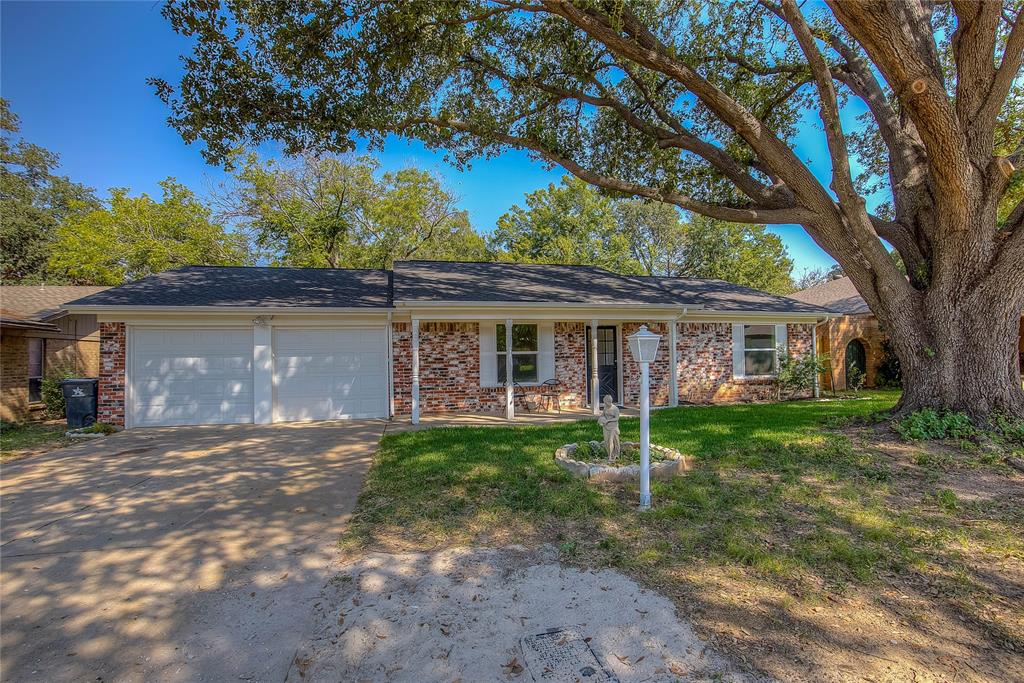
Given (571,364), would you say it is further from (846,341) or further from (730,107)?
(846,341)

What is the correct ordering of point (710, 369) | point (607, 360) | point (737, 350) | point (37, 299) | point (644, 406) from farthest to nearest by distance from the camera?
point (37, 299) → point (737, 350) → point (710, 369) → point (607, 360) → point (644, 406)

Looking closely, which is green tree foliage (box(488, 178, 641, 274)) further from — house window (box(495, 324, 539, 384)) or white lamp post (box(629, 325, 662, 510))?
white lamp post (box(629, 325, 662, 510))

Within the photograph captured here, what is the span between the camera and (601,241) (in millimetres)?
25656

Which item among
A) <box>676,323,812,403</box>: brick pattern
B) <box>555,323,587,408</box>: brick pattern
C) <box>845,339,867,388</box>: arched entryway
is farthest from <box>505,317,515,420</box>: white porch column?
<box>845,339,867,388</box>: arched entryway

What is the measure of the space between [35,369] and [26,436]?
179 inches

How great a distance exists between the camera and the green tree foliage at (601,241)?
81.6 feet

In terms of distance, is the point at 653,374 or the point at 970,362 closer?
the point at 970,362

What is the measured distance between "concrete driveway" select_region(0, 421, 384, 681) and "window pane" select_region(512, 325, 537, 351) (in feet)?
A: 17.4

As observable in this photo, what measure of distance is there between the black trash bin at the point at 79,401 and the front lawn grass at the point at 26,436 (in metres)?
0.35

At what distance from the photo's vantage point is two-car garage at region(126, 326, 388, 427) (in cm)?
931

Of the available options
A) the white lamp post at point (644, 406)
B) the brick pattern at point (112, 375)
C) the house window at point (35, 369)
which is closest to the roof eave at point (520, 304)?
the white lamp post at point (644, 406)

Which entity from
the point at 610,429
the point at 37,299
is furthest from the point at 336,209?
the point at 610,429

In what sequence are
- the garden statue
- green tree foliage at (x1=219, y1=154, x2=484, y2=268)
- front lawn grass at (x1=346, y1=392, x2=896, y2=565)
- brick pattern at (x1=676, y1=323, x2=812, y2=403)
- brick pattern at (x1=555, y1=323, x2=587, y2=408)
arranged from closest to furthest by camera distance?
front lawn grass at (x1=346, y1=392, x2=896, y2=565) < the garden statue < brick pattern at (x1=555, y1=323, x2=587, y2=408) < brick pattern at (x1=676, y1=323, x2=812, y2=403) < green tree foliage at (x1=219, y1=154, x2=484, y2=268)

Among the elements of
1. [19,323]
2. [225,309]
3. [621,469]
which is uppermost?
[225,309]
